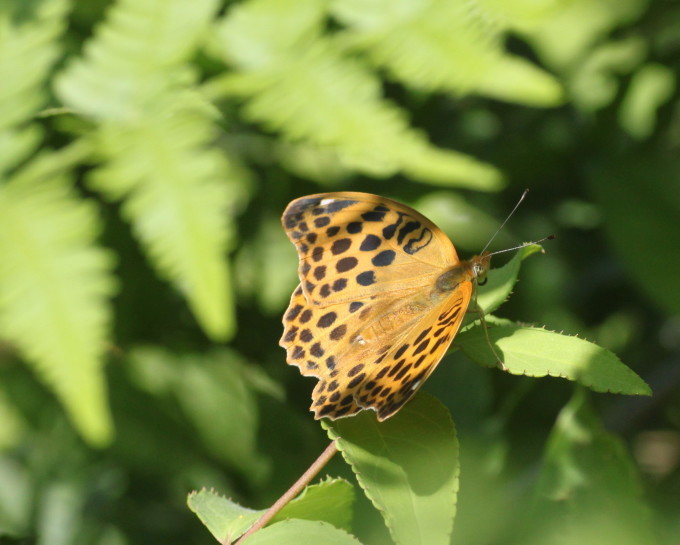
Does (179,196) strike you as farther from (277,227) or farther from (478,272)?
(277,227)

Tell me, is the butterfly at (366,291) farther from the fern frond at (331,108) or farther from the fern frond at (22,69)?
the fern frond at (22,69)

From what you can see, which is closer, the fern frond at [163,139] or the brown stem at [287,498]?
the brown stem at [287,498]

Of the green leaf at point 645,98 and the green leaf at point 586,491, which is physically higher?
the green leaf at point 645,98

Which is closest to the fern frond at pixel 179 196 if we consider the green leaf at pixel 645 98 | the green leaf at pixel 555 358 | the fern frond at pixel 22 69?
the fern frond at pixel 22 69

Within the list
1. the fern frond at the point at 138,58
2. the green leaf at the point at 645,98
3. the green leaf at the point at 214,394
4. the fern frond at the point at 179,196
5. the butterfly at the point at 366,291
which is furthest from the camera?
the green leaf at the point at 645,98

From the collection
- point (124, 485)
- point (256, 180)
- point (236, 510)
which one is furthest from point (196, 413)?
point (236, 510)

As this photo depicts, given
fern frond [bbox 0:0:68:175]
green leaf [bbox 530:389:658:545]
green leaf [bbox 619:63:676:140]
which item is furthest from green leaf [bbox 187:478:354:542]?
green leaf [bbox 619:63:676:140]

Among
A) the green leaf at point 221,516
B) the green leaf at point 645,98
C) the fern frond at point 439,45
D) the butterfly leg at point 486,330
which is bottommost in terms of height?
the green leaf at point 645,98

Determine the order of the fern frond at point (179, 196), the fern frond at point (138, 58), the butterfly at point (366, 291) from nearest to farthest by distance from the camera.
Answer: the butterfly at point (366, 291) < the fern frond at point (179, 196) < the fern frond at point (138, 58)
